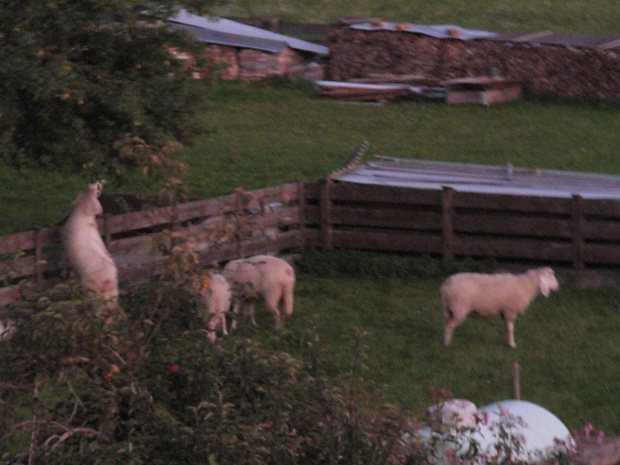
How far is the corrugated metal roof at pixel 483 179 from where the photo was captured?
15.1 meters

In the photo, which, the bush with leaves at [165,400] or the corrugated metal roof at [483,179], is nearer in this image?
the bush with leaves at [165,400]

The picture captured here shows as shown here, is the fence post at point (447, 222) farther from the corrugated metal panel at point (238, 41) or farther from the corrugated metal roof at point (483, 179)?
the corrugated metal panel at point (238, 41)

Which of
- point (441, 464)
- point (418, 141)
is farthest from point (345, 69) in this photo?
point (441, 464)

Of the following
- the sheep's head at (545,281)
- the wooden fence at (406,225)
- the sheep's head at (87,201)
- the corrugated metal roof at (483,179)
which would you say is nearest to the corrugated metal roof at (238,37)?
the corrugated metal roof at (483,179)

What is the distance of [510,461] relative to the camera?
5801 mm

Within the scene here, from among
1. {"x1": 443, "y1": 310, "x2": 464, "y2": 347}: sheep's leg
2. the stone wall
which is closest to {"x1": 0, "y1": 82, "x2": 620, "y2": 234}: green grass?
the stone wall

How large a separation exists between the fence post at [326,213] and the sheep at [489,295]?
390 centimetres

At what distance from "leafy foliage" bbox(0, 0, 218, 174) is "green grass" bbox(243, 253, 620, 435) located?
266 cm

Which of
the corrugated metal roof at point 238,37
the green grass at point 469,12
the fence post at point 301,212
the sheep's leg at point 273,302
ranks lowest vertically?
the green grass at point 469,12

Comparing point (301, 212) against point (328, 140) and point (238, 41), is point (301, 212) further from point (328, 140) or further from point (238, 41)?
point (238, 41)

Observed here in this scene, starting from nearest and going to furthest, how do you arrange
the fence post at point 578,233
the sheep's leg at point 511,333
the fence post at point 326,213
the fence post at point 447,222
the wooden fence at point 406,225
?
the sheep's leg at point 511,333, the wooden fence at point 406,225, the fence post at point 578,233, the fence post at point 447,222, the fence post at point 326,213

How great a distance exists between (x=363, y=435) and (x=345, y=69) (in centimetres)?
2454

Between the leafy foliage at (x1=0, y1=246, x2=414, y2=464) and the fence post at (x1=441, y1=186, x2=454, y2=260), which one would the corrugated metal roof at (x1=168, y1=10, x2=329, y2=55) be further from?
the leafy foliage at (x1=0, y1=246, x2=414, y2=464)

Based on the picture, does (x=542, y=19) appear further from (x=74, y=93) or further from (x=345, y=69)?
(x=74, y=93)
